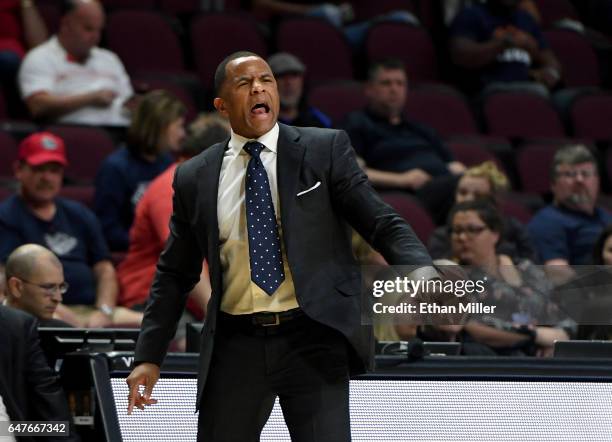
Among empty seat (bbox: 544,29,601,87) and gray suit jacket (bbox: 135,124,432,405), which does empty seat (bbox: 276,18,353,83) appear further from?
gray suit jacket (bbox: 135,124,432,405)

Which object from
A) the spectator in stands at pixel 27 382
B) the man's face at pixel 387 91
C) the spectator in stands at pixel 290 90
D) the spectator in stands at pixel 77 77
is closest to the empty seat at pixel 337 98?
the man's face at pixel 387 91

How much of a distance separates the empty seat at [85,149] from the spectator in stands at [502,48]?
2653 millimetres

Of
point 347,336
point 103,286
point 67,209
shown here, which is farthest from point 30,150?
point 347,336

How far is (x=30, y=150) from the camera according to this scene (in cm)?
580

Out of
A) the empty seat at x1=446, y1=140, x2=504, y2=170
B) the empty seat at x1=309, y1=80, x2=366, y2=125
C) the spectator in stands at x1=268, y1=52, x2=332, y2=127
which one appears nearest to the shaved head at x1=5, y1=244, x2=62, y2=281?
the spectator in stands at x1=268, y1=52, x2=332, y2=127

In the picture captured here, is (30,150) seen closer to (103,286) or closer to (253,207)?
(103,286)

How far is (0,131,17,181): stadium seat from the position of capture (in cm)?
643

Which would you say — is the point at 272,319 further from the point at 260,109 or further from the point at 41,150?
the point at 41,150

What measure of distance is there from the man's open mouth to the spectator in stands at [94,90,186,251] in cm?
307

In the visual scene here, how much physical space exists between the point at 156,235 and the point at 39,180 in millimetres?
604

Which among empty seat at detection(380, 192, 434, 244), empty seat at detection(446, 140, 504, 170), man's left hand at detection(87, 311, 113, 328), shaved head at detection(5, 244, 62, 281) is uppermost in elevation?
empty seat at detection(446, 140, 504, 170)

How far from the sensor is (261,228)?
10.2ft

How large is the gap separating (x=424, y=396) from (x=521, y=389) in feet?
0.91

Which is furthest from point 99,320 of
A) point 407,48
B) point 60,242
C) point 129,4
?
point 407,48
